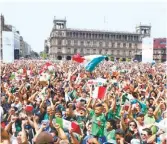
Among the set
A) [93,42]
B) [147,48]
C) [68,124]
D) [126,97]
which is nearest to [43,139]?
[68,124]

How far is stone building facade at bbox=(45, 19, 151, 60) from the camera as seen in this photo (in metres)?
97.6

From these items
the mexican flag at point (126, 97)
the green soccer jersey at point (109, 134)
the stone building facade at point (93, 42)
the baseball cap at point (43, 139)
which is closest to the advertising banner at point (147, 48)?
the mexican flag at point (126, 97)

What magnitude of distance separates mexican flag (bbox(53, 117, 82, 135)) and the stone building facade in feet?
290

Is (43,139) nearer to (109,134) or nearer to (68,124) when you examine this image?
(109,134)

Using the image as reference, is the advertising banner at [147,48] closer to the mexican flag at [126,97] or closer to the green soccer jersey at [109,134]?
the mexican flag at [126,97]

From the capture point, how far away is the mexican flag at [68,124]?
609cm

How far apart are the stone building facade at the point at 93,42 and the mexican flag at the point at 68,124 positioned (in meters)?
88.4

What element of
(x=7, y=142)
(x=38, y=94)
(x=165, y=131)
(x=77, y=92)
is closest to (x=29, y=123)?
(x=7, y=142)

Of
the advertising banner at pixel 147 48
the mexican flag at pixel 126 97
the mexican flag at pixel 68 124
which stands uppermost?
the advertising banner at pixel 147 48

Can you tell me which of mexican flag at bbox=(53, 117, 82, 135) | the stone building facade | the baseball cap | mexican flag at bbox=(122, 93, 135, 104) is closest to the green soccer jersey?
mexican flag at bbox=(53, 117, 82, 135)

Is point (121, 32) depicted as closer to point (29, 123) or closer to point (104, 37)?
point (104, 37)

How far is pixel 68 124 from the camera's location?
6.33m

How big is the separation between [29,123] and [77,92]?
4.22 meters

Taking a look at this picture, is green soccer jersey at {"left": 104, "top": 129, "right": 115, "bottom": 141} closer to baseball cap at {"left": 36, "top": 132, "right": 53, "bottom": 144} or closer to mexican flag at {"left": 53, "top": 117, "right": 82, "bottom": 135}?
mexican flag at {"left": 53, "top": 117, "right": 82, "bottom": 135}
